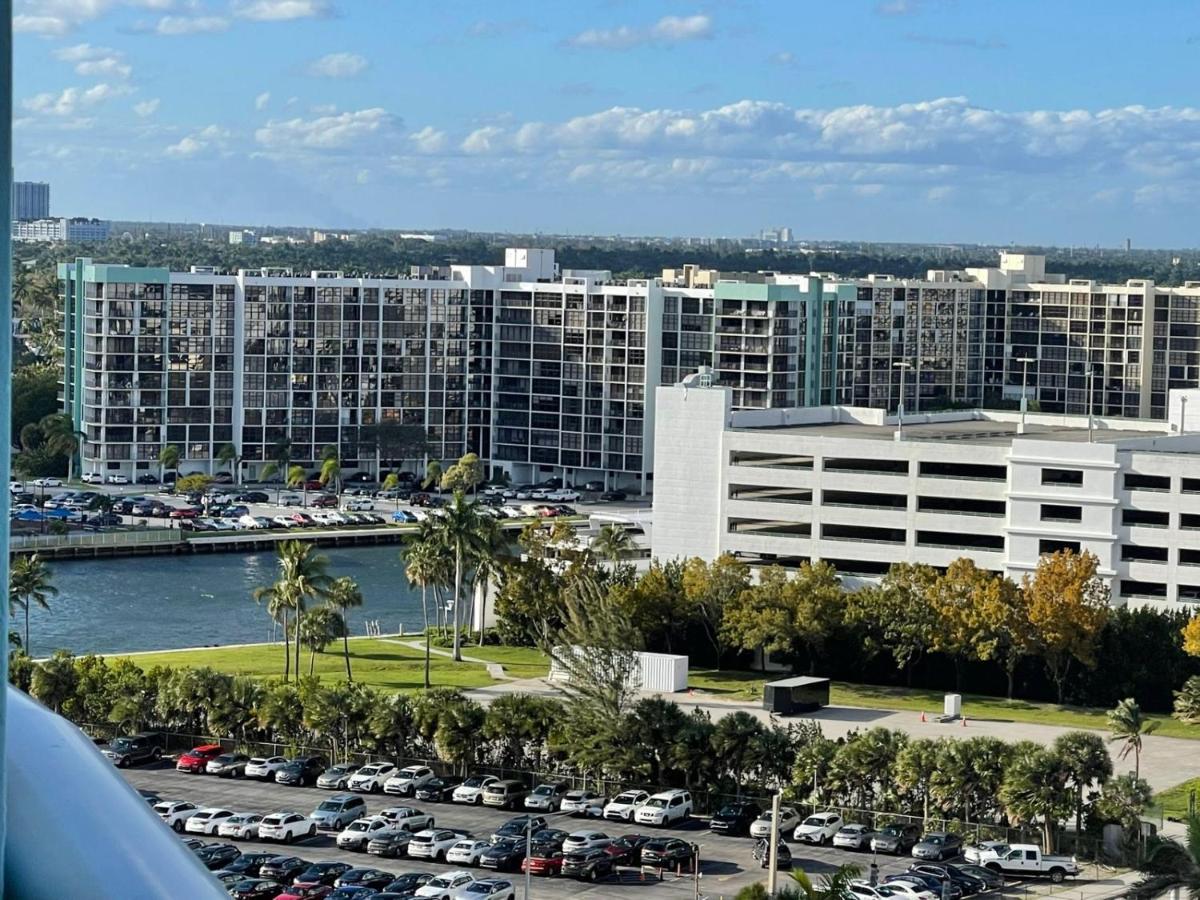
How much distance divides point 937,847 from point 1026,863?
97 centimetres

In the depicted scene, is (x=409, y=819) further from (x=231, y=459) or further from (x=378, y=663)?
(x=231, y=459)

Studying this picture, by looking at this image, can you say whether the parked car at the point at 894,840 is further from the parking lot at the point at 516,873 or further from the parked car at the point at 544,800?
Answer: the parked car at the point at 544,800

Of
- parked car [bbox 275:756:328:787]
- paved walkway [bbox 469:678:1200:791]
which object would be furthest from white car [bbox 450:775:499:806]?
paved walkway [bbox 469:678:1200:791]

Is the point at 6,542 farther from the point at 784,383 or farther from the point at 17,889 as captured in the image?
the point at 784,383

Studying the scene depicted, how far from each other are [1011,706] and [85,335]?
37883mm

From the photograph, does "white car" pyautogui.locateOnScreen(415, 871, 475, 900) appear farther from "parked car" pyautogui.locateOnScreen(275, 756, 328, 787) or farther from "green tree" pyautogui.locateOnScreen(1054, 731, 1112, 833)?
"green tree" pyautogui.locateOnScreen(1054, 731, 1112, 833)

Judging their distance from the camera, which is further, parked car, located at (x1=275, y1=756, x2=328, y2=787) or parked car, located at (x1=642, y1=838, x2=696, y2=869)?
parked car, located at (x1=275, y1=756, x2=328, y2=787)

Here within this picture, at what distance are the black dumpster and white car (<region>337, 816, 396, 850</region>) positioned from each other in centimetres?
929

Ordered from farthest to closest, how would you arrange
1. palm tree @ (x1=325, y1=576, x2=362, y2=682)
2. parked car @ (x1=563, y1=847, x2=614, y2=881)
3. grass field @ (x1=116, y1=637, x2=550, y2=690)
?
palm tree @ (x1=325, y1=576, x2=362, y2=682)
grass field @ (x1=116, y1=637, x2=550, y2=690)
parked car @ (x1=563, y1=847, x2=614, y2=881)

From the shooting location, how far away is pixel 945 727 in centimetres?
2983

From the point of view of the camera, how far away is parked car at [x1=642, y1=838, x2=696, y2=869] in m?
21.1

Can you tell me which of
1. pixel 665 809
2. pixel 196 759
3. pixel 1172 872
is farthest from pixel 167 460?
pixel 1172 872

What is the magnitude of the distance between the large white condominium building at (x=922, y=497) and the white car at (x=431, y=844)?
1611 cm

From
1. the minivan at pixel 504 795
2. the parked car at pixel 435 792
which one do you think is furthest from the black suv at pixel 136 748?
the minivan at pixel 504 795
